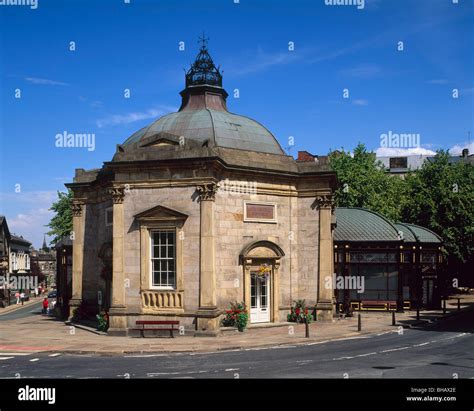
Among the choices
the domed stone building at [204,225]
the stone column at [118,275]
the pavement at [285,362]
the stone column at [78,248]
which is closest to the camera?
the pavement at [285,362]

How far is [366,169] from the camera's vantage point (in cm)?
5941

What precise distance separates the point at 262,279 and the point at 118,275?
745 cm

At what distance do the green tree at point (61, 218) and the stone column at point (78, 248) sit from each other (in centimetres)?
2965

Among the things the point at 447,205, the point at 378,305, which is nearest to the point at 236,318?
the point at 378,305

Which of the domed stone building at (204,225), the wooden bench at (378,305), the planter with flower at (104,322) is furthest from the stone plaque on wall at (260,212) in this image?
the wooden bench at (378,305)

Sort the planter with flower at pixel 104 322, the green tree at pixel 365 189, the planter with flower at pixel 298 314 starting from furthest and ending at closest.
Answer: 1. the green tree at pixel 365 189
2. the planter with flower at pixel 298 314
3. the planter with flower at pixel 104 322

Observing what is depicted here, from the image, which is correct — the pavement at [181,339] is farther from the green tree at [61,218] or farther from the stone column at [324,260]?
the green tree at [61,218]

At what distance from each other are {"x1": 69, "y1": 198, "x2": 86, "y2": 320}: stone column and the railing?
899 centimetres

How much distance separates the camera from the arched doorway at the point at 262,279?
29297mm

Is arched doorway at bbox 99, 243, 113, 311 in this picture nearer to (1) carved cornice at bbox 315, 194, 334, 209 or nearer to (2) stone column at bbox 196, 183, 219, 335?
(2) stone column at bbox 196, 183, 219, 335

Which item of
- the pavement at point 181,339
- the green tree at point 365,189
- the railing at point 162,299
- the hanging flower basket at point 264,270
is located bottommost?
the pavement at point 181,339
